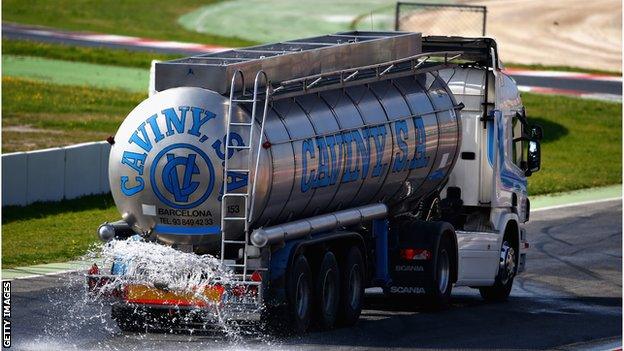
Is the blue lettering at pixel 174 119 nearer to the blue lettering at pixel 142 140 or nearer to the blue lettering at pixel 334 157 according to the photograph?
the blue lettering at pixel 142 140

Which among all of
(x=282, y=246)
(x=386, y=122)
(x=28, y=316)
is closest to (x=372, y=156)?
(x=386, y=122)

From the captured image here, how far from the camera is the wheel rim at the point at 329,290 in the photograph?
18.0m

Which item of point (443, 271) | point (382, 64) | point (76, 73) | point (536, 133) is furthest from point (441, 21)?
point (382, 64)

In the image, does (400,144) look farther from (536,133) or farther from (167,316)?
(167,316)

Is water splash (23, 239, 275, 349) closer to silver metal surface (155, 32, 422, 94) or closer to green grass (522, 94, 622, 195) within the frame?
silver metal surface (155, 32, 422, 94)

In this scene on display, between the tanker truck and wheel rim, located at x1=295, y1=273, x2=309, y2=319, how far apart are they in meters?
0.02

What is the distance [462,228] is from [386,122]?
3.53 metres

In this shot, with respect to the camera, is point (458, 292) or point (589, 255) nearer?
point (458, 292)

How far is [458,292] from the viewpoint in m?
23.4

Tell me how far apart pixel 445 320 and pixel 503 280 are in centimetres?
260

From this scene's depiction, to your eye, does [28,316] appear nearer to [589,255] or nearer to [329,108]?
[329,108]

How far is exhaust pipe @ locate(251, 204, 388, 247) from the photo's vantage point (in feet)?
54.6

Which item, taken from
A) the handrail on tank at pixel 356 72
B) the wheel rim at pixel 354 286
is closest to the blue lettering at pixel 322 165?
the handrail on tank at pixel 356 72

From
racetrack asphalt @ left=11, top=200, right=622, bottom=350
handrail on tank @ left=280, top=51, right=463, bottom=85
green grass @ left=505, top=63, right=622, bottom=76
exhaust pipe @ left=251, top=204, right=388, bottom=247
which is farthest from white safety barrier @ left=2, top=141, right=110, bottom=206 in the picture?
green grass @ left=505, top=63, right=622, bottom=76
